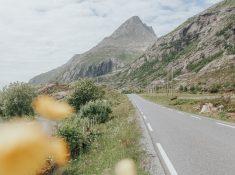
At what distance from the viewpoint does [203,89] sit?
305 ft

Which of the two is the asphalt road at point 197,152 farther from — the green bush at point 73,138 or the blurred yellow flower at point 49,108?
the blurred yellow flower at point 49,108

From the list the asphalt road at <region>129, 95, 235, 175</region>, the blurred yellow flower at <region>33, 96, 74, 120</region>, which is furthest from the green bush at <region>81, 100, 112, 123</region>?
the blurred yellow flower at <region>33, 96, 74, 120</region>

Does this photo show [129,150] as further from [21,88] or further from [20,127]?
[21,88]

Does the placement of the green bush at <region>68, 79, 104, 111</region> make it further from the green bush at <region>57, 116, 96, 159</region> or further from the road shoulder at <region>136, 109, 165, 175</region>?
the road shoulder at <region>136, 109, 165, 175</region>

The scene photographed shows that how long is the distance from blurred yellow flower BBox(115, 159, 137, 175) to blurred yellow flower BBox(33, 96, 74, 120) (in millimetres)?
3895

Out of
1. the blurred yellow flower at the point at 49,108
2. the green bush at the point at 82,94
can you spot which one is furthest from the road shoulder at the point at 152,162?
the green bush at the point at 82,94

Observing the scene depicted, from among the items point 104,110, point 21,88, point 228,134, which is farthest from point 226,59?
point 228,134

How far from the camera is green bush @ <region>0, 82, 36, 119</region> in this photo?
49.2m

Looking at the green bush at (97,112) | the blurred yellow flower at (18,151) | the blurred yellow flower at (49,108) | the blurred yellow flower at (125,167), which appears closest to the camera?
the blurred yellow flower at (18,151)

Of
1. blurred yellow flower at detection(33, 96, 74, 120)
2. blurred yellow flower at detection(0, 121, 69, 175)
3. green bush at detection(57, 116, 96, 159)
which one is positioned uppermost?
blurred yellow flower at detection(33, 96, 74, 120)

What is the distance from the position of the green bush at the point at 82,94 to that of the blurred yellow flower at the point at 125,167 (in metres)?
32.7

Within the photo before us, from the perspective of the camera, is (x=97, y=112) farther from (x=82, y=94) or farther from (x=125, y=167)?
(x=125, y=167)

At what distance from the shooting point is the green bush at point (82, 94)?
42.7m

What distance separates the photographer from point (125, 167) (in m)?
8.77
